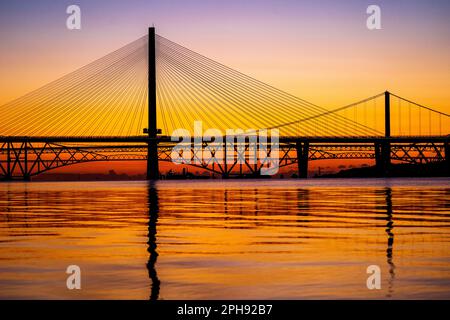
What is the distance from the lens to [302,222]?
19109mm

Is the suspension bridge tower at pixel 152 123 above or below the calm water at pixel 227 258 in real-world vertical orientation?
above

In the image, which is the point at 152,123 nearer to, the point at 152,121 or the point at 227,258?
the point at 152,121

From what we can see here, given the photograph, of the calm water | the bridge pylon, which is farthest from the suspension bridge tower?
the calm water

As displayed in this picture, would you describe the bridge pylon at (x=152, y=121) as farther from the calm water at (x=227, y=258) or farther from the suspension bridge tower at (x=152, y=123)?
the calm water at (x=227, y=258)

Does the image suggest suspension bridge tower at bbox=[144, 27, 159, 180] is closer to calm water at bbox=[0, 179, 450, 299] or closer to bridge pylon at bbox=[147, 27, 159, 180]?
bridge pylon at bbox=[147, 27, 159, 180]

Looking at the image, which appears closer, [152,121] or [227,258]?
[227,258]

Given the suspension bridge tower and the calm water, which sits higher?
the suspension bridge tower

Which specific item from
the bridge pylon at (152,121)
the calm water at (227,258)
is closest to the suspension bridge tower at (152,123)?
the bridge pylon at (152,121)

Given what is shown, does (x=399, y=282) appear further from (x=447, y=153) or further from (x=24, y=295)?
(x=447, y=153)

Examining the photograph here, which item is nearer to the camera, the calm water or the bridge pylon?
the calm water

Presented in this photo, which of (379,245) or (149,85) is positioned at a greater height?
(149,85)

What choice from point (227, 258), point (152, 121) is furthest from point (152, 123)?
point (227, 258)

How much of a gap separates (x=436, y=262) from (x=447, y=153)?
106 metres
